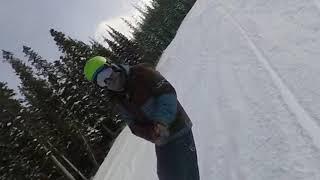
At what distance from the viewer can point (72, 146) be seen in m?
41.3

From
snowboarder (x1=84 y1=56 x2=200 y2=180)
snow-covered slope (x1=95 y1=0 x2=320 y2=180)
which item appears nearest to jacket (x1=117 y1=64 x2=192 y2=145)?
snowboarder (x1=84 y1=56 x2=200 y2=180)

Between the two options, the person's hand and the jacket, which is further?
the jacket

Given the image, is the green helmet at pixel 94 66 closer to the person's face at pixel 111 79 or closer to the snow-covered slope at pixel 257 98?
the person's face at pixel 111 79

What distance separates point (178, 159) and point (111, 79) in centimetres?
131

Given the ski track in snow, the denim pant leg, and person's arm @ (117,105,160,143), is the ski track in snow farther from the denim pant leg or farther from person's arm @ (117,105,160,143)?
person's arm @ (117,105,160,143)

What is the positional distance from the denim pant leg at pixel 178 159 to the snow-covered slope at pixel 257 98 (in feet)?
3.81

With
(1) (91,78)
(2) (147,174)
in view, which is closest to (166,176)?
(1) (91,78)

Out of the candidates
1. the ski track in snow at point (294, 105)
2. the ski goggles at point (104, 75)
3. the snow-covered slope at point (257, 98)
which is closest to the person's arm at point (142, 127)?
the ski goggles at point (104, 75)

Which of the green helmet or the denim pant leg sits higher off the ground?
the green helmet

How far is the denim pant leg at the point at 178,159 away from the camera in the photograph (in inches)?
242

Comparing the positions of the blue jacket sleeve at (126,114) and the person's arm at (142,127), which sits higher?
the blue jacket sleeve at (126,114)

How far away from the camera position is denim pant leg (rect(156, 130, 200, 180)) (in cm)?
615

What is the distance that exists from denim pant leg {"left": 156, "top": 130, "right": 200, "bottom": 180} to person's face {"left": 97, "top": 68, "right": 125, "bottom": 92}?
0.94 m

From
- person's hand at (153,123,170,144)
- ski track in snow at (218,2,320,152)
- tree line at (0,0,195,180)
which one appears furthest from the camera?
tree line at (0,0,195,180)
